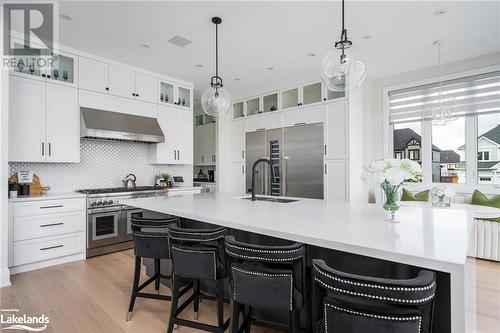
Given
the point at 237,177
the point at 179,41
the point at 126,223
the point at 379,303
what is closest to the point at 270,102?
the point at 237,177

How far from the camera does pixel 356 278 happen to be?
94 cm

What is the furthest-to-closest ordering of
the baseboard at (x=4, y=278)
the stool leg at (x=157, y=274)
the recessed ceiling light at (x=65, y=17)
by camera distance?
the recessed ceiling light at (x=65, y=17), the baseboard at (x=4, y=278), the stool leg at (x=157, y=274)

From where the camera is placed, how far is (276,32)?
3.19m

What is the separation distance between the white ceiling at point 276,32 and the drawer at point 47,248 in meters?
2.51

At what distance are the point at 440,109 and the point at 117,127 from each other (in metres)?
4.70

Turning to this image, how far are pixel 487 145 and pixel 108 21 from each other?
17.4ft

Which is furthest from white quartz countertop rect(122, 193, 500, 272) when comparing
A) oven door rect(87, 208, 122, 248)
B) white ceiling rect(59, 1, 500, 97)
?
white ceiling rect(59, 1, 500, 97)

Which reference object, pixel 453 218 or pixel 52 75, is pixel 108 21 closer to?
pixel 52 75

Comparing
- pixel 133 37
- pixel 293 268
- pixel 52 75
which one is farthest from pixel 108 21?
pixel 293 268

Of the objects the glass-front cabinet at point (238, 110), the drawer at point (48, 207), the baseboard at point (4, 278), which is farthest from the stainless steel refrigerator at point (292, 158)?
the baseboard at point (4, 278)

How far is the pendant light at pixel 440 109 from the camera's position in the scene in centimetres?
366

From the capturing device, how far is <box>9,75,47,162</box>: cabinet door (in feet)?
10.4

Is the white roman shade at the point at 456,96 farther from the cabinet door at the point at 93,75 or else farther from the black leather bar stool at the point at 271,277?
the cabinet door at the point at 93,75

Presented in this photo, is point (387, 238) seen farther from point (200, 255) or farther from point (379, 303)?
point (200, 255)
